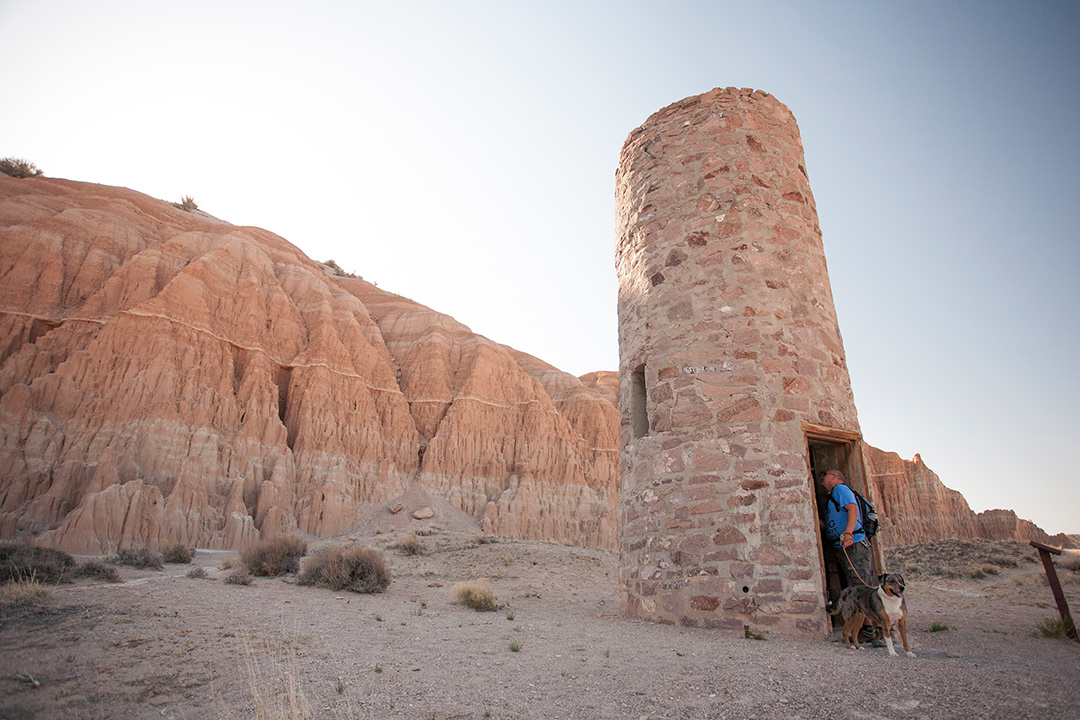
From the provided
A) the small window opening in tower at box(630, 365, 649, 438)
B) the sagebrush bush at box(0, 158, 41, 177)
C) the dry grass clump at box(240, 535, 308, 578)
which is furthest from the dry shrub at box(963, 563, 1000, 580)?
the sagebrush bush at box(0, 158, 41, 177)

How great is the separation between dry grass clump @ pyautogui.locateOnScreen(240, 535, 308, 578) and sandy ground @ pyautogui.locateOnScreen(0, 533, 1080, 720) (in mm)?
3217

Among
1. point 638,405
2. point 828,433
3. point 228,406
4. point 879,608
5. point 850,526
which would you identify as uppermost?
point 228,406

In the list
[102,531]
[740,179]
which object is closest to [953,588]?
[740,179]

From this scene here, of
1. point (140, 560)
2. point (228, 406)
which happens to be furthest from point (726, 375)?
point (228, 406)

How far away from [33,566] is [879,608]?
11.4 m

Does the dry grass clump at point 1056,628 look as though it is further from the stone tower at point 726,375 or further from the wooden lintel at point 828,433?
the wooden lintel at point 828,433

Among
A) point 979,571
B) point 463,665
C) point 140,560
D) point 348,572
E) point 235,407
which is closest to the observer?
point 463,665

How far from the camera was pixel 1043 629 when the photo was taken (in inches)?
264

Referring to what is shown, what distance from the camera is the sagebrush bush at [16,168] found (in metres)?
35.5

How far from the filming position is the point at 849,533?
6.07 metres

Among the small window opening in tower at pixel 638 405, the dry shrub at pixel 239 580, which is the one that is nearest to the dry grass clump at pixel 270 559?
the dry shrub at pixel 239 580

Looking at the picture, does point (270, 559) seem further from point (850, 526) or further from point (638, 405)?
point (850, 526)

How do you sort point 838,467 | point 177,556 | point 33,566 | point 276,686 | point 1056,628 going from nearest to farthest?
point 276,686 < point 1056,628 < point 838,467 < point 33,566 < point 177,556

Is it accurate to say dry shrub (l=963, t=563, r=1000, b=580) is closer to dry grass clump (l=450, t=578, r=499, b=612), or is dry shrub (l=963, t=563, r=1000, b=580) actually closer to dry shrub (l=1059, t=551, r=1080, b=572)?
dry shrub (l=1059, t=551, r=1080, b=572)
